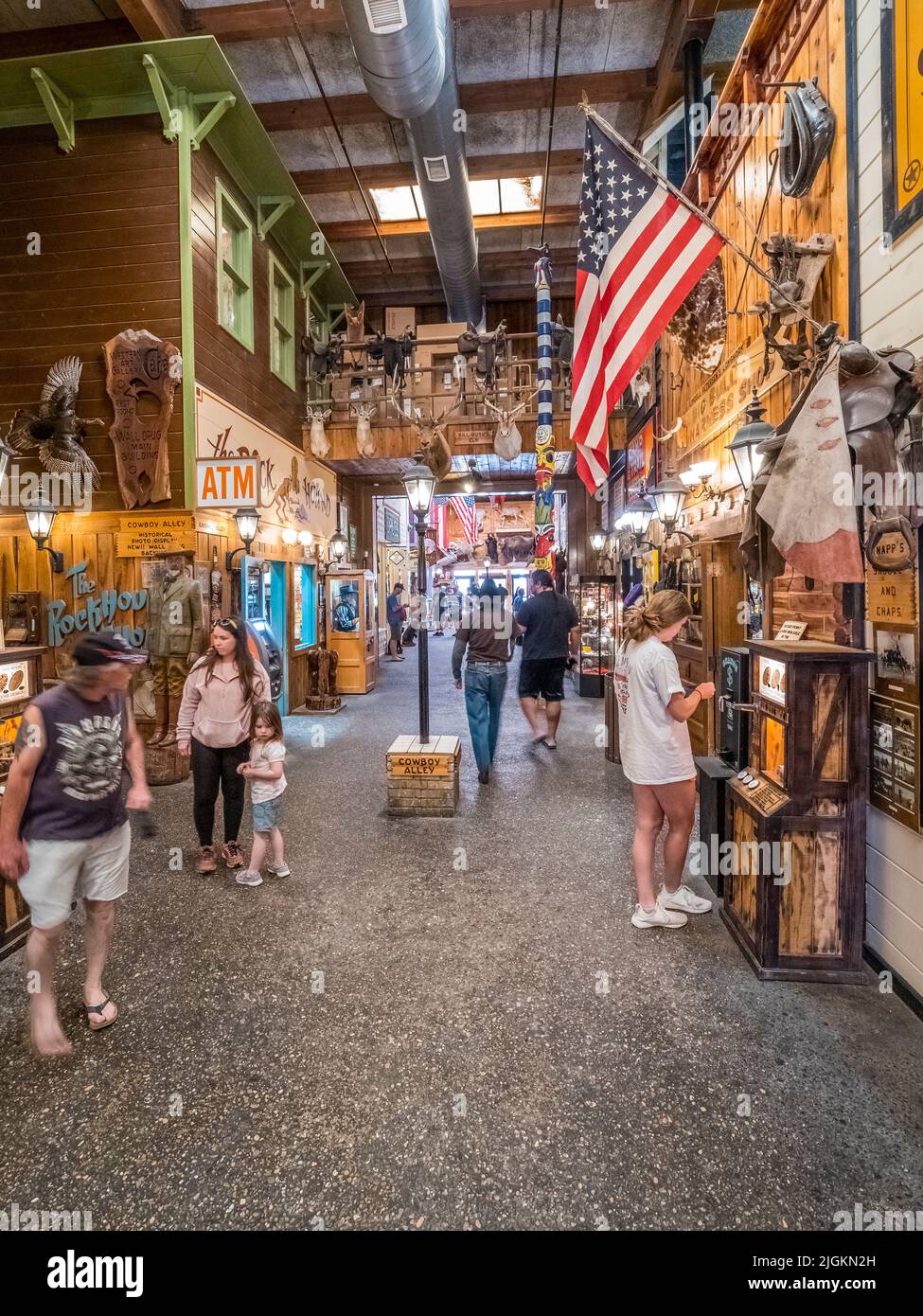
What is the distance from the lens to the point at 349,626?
11852 millimetres

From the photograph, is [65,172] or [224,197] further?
[224,197]

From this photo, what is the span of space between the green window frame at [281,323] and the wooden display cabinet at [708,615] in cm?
729

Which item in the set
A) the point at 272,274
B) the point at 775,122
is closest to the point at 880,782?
the point at 775,122

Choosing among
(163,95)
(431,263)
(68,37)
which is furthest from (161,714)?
(431,263)

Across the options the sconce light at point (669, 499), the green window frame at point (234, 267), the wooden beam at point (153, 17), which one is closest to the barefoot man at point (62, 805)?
the sconce light at point (669, 499)

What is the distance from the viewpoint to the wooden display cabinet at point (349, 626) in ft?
38.8

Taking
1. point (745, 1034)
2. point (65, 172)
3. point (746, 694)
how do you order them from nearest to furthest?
point (745, 1034), point (746, 694), point (65, 172)

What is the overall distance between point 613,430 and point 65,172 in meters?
8.86

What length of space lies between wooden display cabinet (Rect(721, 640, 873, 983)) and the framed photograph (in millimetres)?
2227

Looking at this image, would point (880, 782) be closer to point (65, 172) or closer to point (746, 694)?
point (746, 694)

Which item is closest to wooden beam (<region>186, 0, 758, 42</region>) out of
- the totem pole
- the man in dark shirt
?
the totem pole

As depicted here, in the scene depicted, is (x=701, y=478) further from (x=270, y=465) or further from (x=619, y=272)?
(x=270, y=465)
